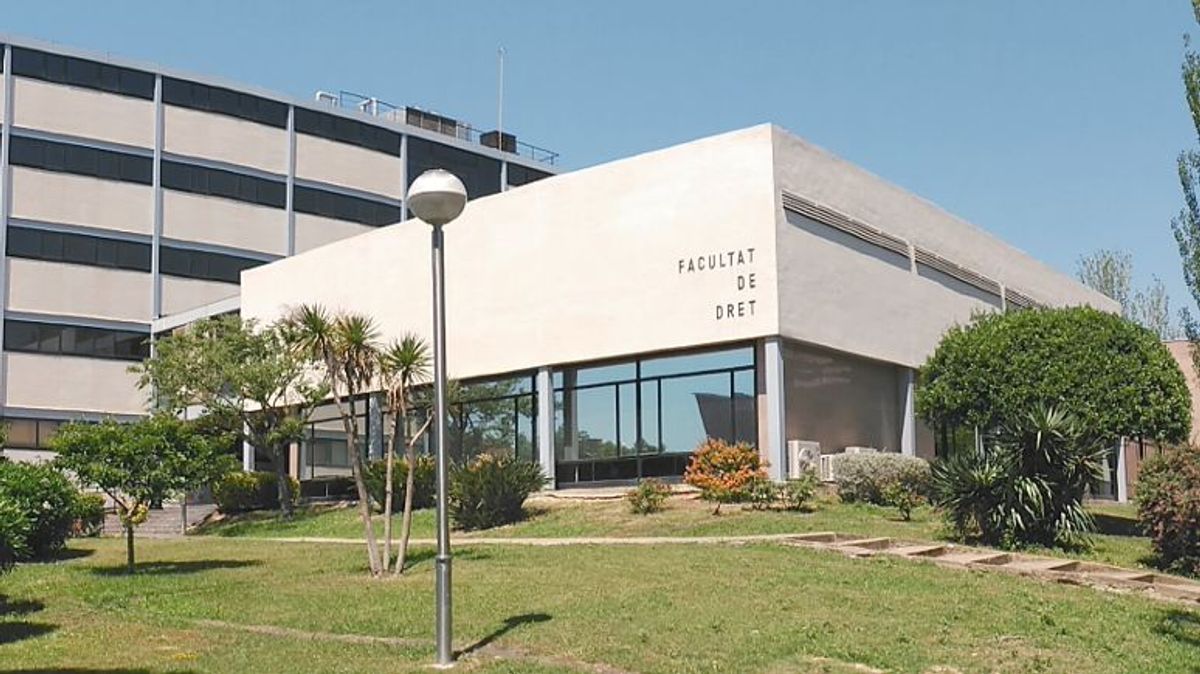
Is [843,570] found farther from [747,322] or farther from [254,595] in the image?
[747,322]

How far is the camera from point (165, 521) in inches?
1563

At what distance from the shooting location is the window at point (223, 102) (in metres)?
55.8

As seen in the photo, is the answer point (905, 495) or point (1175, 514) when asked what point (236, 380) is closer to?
point (905, 495)

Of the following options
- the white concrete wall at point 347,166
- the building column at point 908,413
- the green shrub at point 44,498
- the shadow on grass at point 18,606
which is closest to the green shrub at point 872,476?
the building column at point 908,413

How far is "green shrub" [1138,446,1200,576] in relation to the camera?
800 inches

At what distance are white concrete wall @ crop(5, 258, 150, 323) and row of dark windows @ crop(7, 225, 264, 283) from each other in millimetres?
320

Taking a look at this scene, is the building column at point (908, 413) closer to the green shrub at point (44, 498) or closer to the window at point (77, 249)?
the green shrub at point (44, 498)

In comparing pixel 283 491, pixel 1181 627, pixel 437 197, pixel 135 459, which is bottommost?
pixel 1181 627

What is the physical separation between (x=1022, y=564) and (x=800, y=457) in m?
10.00

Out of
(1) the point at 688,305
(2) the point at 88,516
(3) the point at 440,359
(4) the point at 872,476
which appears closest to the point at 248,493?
(2) the point at 88,516

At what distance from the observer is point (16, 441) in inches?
2013

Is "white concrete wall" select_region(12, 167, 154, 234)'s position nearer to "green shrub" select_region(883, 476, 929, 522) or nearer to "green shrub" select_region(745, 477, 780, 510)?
"green shrub" select_region(745, 477, 780, 510)

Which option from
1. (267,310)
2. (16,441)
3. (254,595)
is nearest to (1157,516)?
(254,595)

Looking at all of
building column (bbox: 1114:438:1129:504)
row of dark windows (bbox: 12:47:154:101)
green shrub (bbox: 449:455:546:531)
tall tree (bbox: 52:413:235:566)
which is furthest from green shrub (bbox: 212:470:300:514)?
building column (bbox: 1114:438:1129:504)
